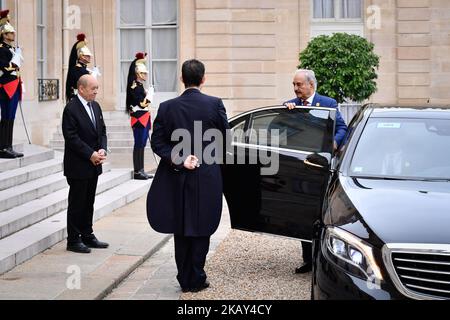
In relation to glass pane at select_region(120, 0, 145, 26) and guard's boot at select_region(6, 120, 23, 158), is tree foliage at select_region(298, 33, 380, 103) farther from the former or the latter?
guard's boot at select_region(6, 120, 23, 158)

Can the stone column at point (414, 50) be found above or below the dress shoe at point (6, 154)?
above

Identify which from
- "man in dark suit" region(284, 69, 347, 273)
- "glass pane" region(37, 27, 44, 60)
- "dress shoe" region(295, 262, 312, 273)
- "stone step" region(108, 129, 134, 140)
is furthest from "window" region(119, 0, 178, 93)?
"dress shoe" region(295, 262, 312, 273)

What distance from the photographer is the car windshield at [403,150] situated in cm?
622

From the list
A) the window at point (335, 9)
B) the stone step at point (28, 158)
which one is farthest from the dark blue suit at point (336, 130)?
the window at point (335, 9)

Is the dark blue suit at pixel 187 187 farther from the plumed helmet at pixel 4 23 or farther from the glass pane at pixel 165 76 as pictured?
the glass pane at pixel 165 76

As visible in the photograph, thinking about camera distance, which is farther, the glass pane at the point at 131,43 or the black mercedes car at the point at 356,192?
the glass pane at the point at 131,43

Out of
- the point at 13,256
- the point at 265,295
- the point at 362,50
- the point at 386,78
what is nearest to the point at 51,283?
the point at 13,256

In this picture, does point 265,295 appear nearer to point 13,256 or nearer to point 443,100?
point 13,256

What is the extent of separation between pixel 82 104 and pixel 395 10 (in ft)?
44.6

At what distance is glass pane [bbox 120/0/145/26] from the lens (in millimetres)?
20797

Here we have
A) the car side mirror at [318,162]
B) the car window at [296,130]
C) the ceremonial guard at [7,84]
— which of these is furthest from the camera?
the ceremonial guard at [7,84]

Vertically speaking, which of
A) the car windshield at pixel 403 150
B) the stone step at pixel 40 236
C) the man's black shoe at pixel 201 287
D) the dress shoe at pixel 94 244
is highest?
the car windshield at pixel 403 150

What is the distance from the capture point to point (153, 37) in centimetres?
2097
